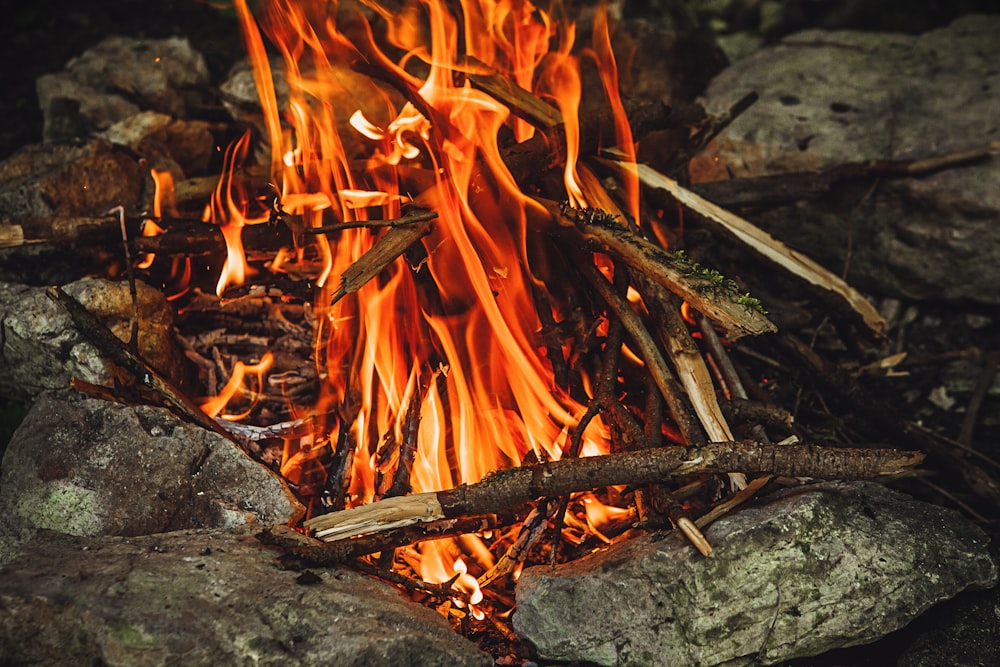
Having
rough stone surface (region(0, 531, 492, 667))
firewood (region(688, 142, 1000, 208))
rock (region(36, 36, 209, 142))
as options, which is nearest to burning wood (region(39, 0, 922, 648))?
rough stone surface (region(0, 531, 492, 667))

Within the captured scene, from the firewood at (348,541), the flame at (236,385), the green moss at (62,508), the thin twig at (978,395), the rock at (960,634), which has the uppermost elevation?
the flame at (236,385)

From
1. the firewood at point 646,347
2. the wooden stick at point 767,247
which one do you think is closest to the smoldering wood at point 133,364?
the firewood at point 646,347

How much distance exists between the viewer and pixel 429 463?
11.1 ft

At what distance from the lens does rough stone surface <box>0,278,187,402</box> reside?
3529 millimetres

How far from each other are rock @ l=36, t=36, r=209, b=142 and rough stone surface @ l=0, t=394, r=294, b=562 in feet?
9.01

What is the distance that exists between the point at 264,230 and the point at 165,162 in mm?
1345

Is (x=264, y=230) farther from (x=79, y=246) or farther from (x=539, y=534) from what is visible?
(x=539, y=534)

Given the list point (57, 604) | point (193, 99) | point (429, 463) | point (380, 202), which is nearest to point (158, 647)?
point (57, 604)

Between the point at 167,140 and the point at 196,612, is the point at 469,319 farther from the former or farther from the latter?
the point at 167,140

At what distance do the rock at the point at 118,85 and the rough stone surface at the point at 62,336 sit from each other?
1.95 metres

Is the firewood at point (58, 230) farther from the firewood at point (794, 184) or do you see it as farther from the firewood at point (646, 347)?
the firewood at point (794, 184)

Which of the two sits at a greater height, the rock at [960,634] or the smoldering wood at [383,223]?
the smoldering wood at [383,223]

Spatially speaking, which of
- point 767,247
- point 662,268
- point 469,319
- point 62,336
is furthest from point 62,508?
point 767,247

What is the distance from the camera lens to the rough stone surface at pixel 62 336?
3.53 metres
